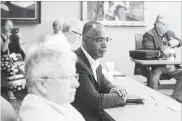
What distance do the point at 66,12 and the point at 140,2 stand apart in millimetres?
806

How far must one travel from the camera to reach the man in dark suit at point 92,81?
1.45m

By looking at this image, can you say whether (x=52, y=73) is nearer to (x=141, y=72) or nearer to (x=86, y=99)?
(x=86, y=99)

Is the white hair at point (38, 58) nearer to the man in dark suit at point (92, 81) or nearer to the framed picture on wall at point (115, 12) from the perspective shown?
the man in dark suit at point (92, 81)

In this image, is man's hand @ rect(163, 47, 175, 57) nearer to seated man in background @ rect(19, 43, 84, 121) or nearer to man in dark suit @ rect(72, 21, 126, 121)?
man in dark suit @ rect(72, 21, 126, 121)

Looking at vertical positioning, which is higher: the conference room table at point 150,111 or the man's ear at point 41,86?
the man's ear at point 41,86

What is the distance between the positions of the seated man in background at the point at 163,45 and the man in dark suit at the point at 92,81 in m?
1.45

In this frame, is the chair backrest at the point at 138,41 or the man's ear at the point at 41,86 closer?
the man's ear at the point at 41,86

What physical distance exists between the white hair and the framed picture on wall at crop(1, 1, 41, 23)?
1668 mm

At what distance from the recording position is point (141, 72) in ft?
10.3

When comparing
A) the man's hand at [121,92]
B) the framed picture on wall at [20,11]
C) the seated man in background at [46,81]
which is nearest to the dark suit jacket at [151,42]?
the framed picture on wall at [20,11]

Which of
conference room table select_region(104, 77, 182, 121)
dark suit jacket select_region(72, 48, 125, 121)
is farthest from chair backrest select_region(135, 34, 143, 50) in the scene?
dark suit jacket select_region(72, 48, 125, 121)

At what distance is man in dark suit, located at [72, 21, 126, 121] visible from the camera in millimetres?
1451

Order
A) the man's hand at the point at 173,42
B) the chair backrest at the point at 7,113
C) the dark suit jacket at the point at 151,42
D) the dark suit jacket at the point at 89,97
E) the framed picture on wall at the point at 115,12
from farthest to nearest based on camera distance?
1. the framed picture on wall at the point at 115,12
2. the man's hand at the point at 173,42
3. the dark suit jacket at the point at 151,42
4. the dark suit jacket at the point at 89,97
5. the chair backrest at the point at 7,113

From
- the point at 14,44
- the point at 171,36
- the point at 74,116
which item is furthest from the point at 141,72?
the point at 74,116
